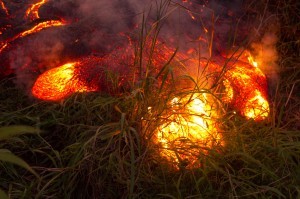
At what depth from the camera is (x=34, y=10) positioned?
2.80 meters

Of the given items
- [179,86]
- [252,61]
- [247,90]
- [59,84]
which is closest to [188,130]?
[179,86]

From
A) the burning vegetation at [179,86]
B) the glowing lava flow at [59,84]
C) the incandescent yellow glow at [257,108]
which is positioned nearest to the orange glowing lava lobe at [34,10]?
the burning vegetation at [179,86]

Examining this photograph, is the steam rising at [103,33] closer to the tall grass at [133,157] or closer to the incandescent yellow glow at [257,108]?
the incandescent yellow glow at [257,108]

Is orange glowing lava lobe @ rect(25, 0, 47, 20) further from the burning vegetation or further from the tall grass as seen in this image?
the tall grass

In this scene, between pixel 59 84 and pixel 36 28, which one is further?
pixel 36 28

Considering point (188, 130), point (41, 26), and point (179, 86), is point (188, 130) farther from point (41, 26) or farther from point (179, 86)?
point (41, 26)

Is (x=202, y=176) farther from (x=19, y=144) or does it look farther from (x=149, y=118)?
(x=19, y=144)

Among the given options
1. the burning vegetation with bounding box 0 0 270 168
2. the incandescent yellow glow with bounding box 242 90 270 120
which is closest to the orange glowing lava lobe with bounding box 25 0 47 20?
the burning vegetation with bounding box 0 0 270 168

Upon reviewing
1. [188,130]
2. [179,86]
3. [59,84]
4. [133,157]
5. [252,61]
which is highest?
[252,61]

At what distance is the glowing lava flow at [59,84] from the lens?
2.49m

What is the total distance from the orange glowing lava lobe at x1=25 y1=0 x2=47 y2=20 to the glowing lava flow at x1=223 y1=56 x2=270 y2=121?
1.55 meters

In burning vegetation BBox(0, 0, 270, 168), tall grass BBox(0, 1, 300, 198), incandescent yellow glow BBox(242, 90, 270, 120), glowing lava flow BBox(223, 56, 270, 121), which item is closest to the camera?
tall grass BBox(0, 1, 300, 198)

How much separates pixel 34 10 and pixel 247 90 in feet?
5.85

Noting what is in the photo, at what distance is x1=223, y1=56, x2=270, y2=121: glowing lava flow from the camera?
2.52m
